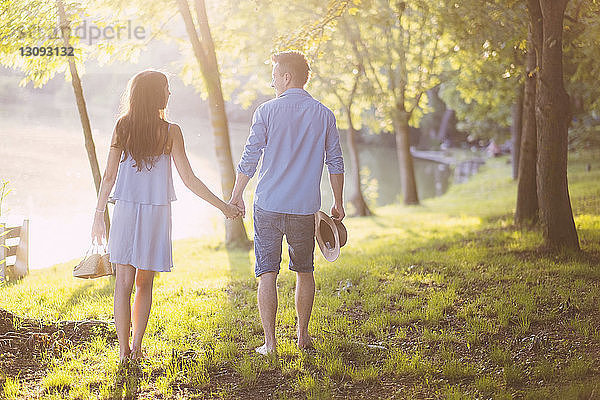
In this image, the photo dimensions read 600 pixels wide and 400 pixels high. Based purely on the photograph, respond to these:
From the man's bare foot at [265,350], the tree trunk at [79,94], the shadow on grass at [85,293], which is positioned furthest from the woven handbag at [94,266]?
the tree trunk at [79,94]

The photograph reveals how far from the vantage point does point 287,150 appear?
452 centimetres

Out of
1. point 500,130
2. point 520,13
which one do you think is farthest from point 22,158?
point 500,130

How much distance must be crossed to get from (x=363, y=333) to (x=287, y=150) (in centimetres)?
177

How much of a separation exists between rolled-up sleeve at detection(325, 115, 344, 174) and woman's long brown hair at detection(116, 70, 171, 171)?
1.18m

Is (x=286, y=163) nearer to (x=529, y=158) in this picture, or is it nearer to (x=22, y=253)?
(x=22, y=253)

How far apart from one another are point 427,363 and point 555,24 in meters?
4.95

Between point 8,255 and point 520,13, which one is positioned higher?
point 520,13

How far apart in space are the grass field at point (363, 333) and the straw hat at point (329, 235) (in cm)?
70

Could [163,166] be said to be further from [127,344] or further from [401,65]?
[401,65]

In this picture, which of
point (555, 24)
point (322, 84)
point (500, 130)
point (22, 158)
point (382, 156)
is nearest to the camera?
point (555, 24)

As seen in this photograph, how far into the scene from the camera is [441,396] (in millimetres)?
3943

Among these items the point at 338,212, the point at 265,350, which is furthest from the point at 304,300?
the point at 338,212

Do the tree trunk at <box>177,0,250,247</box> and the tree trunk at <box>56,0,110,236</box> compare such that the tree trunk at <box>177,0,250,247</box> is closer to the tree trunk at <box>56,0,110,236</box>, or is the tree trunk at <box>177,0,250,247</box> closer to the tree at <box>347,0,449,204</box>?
the tree trunk at <box>56,0,110,236</box>

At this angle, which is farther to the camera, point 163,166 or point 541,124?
point 541,124
